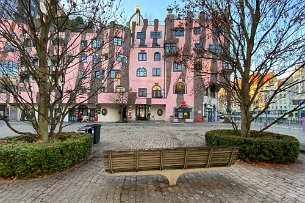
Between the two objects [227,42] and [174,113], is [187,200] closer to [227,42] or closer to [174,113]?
[227,42]

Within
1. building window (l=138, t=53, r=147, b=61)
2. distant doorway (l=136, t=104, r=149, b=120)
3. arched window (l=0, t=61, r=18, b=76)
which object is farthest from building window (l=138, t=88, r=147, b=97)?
arched window (l=0, t=61, r=18, b=76)

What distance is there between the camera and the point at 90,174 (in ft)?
21.7

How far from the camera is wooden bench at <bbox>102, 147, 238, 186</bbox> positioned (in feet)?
16.8

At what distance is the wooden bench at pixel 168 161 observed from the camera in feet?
16.8

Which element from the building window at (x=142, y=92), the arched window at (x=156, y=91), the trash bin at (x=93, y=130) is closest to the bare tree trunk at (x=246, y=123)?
the trash bin at (x=93, y=130)

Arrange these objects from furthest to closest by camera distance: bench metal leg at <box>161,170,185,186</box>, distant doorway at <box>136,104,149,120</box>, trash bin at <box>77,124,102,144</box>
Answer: distant doorway at <box>136,104,149,120</box>, trash bin at <box>77,124,102,144</box>, bench metal leg at <box>161,170,185,186</box>

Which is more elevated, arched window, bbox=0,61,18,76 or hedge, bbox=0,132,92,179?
arched window, bbox=0,61,18,76

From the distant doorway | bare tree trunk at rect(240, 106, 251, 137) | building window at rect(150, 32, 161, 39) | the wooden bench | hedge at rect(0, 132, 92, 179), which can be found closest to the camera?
the wooden bench

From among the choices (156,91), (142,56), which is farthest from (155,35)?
(156,91)

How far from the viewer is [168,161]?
5375 millimetres

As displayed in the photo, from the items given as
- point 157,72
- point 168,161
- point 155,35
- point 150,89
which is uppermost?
point 155,35

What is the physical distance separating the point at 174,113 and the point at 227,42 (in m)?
30.9

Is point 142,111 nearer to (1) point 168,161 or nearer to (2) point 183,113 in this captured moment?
(2) point 183,113

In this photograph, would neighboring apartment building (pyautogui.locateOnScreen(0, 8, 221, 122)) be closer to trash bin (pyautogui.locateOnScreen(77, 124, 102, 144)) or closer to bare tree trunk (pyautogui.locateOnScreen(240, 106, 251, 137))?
trash bin (pyautogui.locateOnScreen(77, 124, 102, 144))
